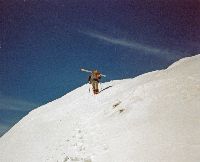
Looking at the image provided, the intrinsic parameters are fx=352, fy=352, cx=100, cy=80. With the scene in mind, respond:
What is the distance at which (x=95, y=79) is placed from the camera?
2614 centimetres

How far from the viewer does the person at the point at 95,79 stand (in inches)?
1029

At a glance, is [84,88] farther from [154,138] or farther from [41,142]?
[154,138]

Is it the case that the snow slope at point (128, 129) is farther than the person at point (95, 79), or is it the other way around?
the person at point (95, 79)

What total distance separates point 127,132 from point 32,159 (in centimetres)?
631

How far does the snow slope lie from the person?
1.72 m

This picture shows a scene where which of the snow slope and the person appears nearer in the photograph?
the snow slope

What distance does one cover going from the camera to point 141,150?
13.4m

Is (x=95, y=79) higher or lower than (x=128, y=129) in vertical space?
higher

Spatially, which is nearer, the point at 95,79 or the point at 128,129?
the point at 128,129

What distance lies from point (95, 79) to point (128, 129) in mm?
10990

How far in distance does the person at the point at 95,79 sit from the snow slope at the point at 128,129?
1723mm

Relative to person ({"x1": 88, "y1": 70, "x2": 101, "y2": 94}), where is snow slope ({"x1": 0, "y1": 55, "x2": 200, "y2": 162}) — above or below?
below

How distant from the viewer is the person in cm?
2612

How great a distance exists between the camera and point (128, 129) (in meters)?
15.5
